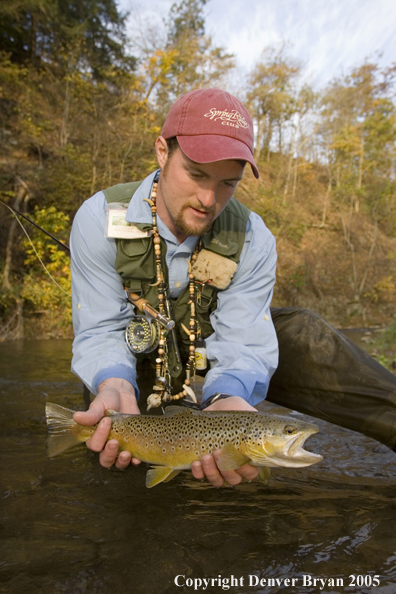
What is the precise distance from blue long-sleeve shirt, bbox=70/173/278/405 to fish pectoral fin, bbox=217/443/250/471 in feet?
2.00

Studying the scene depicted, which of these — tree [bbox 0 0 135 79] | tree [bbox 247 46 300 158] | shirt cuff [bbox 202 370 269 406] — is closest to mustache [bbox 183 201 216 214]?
shirt cuff [bbox 202 370 269 406]

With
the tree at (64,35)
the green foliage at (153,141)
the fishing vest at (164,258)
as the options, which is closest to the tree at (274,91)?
the green foliage at (153,141)

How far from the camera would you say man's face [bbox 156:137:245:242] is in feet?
9.51

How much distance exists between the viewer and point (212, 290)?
11.9 feet

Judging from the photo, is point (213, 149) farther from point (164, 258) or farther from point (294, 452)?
point (294, 452)

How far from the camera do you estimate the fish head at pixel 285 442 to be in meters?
2.24

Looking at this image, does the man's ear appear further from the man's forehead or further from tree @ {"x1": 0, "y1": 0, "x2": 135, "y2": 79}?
tree @ {"x1": 0, "y1": 0, "x2": 135, "y2": 79}

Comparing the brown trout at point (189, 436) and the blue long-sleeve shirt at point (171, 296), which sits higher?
the blue long-sleeve shirt at point (171, 296)

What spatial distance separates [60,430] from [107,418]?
0.91 feet

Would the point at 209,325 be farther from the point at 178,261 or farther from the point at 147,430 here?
the point at 147,430

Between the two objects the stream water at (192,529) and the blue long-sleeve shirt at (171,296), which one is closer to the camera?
the stream water at (192,529)

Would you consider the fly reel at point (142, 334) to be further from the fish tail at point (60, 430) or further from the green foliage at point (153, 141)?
the green foliage at point (153, 141)

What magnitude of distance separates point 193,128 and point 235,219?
0.88 meters

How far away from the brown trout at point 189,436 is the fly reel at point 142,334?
2.60ft
